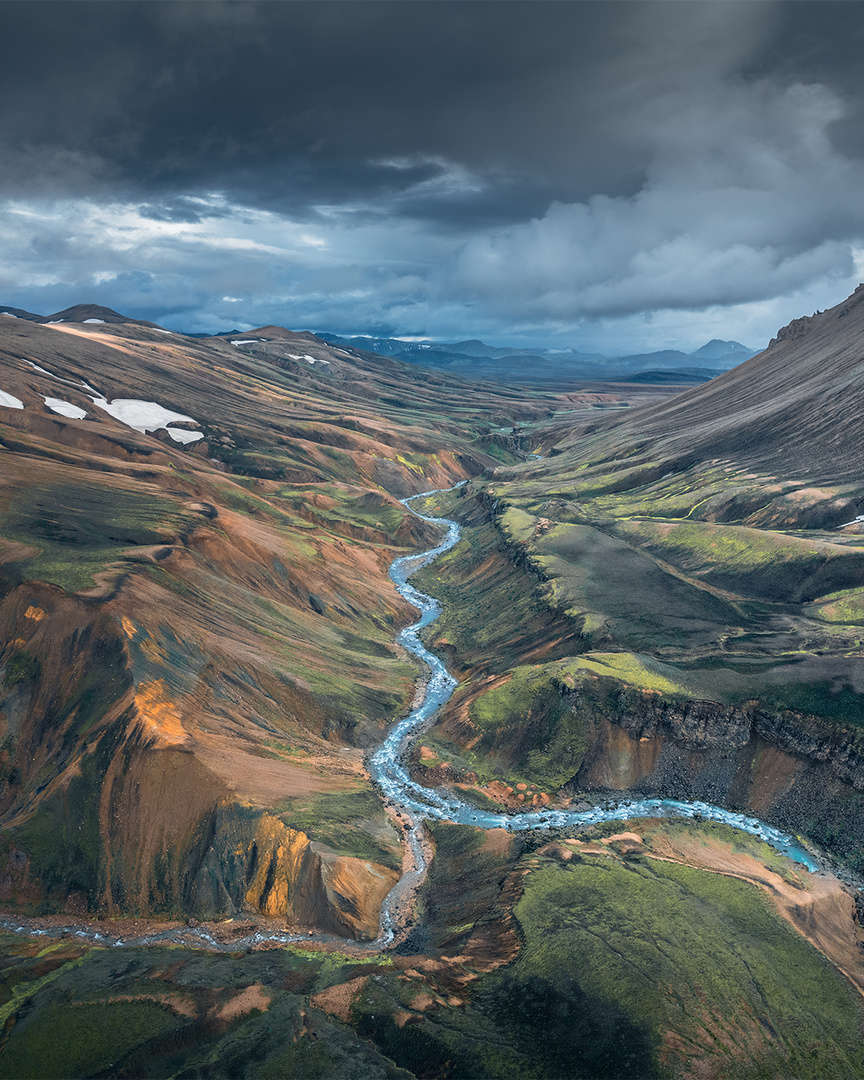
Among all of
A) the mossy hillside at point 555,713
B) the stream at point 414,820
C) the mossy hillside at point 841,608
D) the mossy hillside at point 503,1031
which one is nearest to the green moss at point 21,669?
the stream at point 414,820

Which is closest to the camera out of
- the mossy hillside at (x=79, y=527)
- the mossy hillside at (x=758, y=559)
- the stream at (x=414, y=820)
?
the stream at (x=414, y=820)

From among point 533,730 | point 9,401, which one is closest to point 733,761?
point 533,730

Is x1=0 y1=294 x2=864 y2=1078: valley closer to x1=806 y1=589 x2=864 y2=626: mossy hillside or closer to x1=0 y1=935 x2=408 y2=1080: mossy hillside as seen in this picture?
x1=0 y1=935 x2=408 y2=1080: mossy hillside

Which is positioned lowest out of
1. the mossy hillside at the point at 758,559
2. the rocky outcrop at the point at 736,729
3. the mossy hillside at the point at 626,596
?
the rocky outcrop at the point at 736,729

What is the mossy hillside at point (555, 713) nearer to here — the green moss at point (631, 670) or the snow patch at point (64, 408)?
the green moss at point (631, 670)

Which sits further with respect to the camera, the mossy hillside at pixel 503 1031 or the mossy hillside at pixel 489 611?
the mossy hillside at pixel 489 611

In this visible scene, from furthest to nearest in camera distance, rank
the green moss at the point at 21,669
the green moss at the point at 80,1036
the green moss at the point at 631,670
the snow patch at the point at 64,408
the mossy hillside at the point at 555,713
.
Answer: the snow patch at the point at 64,408 → the green moss at the point at 631,670 → the mossy hillside at the point at 555,713 → the green moss at the point at 21,669 → the green moss at the point at 80,1036

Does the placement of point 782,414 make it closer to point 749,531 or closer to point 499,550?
point 749,531
